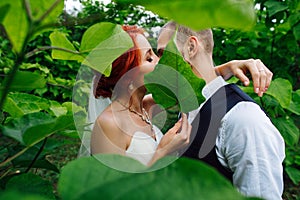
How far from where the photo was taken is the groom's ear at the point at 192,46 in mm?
1459

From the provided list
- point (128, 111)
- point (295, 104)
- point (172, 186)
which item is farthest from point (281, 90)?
point (172, 186)

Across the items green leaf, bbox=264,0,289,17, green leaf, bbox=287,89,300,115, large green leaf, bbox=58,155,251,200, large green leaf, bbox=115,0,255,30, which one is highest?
green leaf, bbox=264,0,289,17

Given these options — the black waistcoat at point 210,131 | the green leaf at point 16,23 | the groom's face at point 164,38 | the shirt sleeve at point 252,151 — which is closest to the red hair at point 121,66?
the groom's face at point 164,38

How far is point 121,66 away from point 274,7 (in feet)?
4.46

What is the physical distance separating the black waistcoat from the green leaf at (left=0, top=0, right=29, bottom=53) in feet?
3.07

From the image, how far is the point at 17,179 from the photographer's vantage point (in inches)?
20.2

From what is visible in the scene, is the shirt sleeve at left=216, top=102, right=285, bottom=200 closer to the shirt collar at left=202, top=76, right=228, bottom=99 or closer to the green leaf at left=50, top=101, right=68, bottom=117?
the shirt collar at left=202, top=76, right=228, bottom=99

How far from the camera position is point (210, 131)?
1275mm

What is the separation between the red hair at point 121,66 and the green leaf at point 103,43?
880mm

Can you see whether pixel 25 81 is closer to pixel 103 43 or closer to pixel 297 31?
pixel 103 43

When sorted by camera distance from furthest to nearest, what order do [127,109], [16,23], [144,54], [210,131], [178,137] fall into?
[127,109] → [144,54] → [210,131] → [178,137] → [16,23]

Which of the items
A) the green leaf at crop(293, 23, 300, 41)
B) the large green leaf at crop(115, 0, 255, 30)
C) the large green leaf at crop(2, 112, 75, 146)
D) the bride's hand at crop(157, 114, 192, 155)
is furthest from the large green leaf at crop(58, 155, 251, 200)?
the green leaf at crop(293, 23, 300, 41)

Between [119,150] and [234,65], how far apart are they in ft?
2.10

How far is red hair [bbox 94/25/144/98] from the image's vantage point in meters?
1.49
